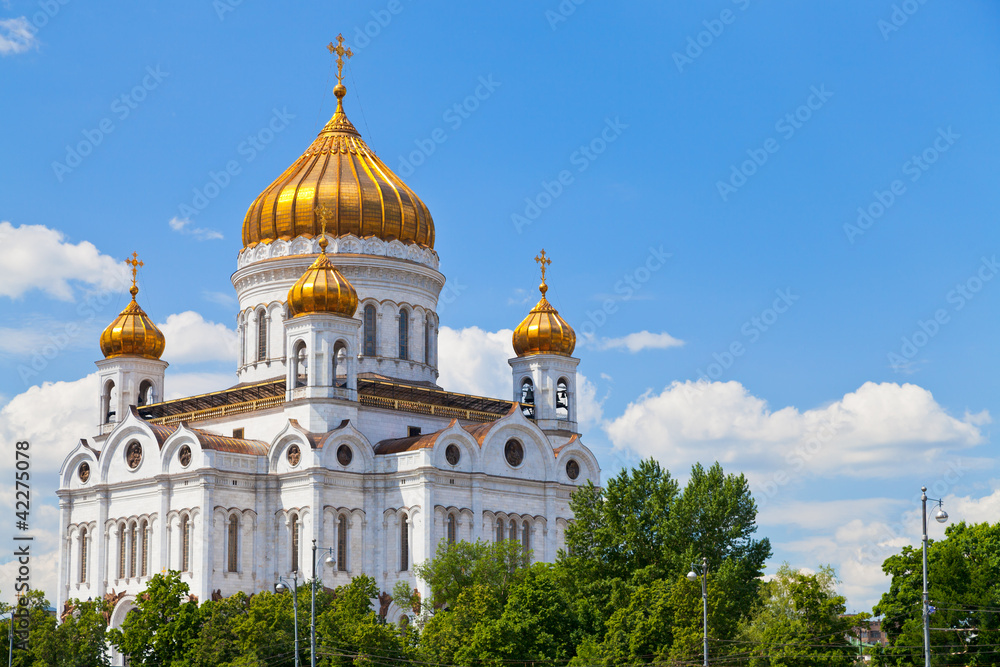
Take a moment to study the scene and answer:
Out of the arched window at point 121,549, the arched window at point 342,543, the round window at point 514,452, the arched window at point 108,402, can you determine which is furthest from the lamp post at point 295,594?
the arched window at point 108,402

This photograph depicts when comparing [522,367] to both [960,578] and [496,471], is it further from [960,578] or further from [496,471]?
[960,578]

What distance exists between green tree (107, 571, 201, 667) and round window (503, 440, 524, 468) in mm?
14388

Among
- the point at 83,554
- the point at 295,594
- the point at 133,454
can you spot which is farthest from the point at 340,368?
the point at 295,594

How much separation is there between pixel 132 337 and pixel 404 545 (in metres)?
16.8

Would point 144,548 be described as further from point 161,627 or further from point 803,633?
point 803,633

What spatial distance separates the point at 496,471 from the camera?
2397 inches

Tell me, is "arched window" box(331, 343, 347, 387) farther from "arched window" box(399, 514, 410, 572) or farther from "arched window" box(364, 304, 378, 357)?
"arched window" box(399, 514, 410, 572)

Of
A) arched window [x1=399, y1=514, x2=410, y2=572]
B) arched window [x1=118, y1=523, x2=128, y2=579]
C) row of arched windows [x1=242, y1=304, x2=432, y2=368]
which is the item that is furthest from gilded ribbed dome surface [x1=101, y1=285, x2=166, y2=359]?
arched window [x1=399, y1=514, x2=410, y2=572]

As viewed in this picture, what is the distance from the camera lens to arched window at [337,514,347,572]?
57906 mm

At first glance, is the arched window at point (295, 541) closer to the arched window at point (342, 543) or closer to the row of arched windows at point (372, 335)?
Answer: the arched window at point (342, 543)

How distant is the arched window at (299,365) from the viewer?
196 feet

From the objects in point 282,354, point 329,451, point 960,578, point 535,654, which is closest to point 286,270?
point 282,354

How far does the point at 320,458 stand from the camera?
57.6 m

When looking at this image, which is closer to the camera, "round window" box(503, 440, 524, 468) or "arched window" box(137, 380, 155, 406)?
"round window" box(503, 440, 524, 468)
